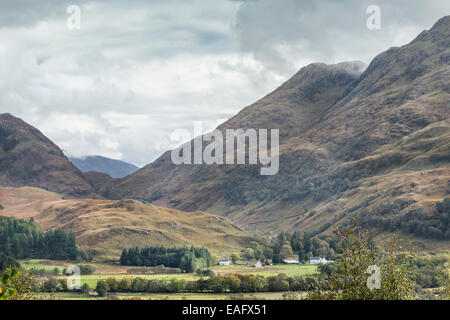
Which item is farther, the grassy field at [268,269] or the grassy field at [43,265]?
the grassy field at [43,265]

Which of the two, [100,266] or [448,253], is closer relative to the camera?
[448,253]

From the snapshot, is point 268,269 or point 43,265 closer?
point 268,269

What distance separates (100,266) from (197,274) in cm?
4520

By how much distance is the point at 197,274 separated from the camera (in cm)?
17725

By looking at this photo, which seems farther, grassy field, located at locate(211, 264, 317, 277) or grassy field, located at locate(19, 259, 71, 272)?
grassy field, located at locate(19, 259, 71, 272)

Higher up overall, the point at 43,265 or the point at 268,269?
the point at 43,265

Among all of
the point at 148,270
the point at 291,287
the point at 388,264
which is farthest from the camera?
the point at 148,270
